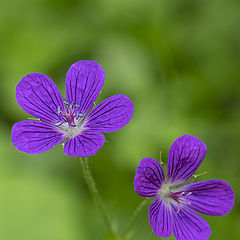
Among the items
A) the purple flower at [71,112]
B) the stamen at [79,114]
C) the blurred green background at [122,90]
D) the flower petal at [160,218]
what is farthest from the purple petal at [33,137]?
the blurred green background at [122,90]

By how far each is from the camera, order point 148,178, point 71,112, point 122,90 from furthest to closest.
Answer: point 122,90, point 71,112, point 148,178

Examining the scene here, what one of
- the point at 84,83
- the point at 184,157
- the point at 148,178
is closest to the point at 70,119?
the point at 84,83

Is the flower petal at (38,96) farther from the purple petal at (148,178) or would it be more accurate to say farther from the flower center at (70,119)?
the purple petal at (148,178)

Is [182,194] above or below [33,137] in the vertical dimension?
below

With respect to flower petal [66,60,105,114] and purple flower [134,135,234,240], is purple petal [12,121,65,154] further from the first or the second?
purple flower [134,135,234,240]

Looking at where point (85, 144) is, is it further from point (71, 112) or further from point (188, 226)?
point (188, 226)

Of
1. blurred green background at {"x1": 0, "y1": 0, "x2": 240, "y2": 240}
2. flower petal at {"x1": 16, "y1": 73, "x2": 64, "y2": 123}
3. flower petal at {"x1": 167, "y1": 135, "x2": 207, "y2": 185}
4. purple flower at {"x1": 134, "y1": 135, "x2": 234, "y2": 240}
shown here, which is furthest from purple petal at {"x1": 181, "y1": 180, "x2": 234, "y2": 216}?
blurred green background at {"x1": 0, "y1": 0, "x2": 240, "y2": 240}

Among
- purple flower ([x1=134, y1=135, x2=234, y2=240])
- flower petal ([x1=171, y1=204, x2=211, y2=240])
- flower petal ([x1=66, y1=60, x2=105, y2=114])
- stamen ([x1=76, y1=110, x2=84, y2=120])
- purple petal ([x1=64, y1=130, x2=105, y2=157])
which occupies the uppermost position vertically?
flower petal ([x1=66, y1=60, x2=105, y2=114])
